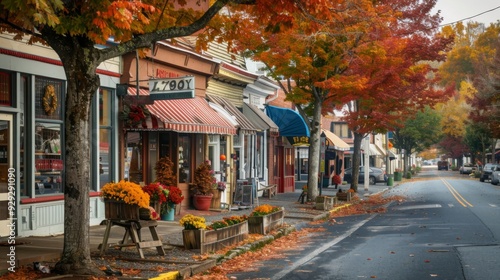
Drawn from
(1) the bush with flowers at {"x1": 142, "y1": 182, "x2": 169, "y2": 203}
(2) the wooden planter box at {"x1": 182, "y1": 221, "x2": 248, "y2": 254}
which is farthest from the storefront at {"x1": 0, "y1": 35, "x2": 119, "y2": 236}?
(2) the wooden planter box at {"x1": 182, "y1": 221, "x2": 248, "y2": 254}

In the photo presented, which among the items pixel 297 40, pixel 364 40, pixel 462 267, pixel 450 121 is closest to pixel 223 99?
pixel 297 40

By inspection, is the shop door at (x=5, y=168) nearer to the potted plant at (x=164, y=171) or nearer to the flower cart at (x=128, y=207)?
the flower cart at (x=128, y=207)

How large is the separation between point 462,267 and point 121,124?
10656 mm

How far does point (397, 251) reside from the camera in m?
13.9

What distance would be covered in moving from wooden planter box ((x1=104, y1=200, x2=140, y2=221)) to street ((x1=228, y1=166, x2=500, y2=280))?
2.08 metres

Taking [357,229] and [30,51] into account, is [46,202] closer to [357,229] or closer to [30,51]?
[30,51]

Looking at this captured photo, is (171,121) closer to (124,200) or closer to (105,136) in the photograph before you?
(105,136)

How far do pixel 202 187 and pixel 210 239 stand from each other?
33.4 feet

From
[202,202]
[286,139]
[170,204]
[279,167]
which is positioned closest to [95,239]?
[170,204]

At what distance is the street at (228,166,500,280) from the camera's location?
11.2 metres

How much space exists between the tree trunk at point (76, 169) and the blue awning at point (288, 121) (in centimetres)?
2419

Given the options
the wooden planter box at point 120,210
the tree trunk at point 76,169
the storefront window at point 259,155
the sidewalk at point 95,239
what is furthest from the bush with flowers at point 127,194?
the storefront window at point 259,155

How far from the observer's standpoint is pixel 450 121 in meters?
98.6

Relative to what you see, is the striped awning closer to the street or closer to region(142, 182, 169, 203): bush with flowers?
region(142, 182, 169, 203): bush with flowers
